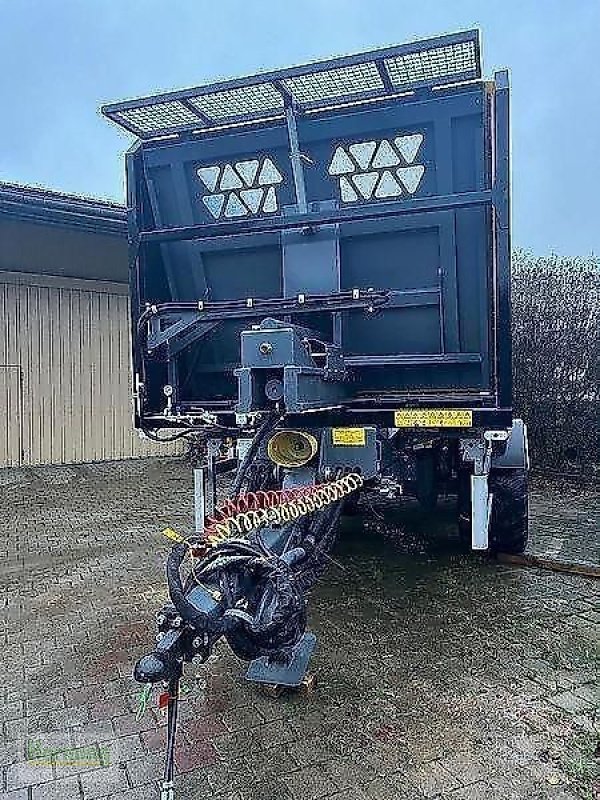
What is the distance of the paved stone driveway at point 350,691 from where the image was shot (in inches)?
97.6

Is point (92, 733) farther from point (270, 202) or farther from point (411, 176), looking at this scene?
point (411, 176)

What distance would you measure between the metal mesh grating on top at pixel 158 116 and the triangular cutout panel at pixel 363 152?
1.01 m

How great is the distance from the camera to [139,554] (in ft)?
18.5

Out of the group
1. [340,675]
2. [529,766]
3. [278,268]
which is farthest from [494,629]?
[278,268]

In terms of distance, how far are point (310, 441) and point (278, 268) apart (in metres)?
Result: 1.14

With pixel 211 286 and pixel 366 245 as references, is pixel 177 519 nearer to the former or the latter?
pixel 211 286

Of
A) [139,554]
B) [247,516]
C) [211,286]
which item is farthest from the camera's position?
[139,554]

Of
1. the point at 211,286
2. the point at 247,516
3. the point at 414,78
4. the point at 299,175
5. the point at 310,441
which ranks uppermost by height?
the point at 414,78

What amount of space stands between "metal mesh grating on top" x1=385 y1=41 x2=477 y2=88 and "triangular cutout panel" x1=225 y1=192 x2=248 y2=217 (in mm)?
1198

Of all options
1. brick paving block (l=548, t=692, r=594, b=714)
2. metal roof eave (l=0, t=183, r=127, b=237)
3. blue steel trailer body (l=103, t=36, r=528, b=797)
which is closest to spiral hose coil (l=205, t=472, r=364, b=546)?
blue steel trailer body (l=103, t=36, r=528, b=797)

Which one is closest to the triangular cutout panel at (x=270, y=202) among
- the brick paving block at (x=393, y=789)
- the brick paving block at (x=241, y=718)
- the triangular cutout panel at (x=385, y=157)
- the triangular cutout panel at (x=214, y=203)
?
the triangular cutout panel at (x=214, y=203)

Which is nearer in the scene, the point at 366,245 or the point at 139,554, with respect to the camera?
the point at 366,245

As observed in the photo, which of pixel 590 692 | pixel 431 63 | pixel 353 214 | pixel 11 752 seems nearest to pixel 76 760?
pixel 11 752

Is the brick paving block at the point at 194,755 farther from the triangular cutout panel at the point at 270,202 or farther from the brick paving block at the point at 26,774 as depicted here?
the triangular cutout panel at the point at 270,202
